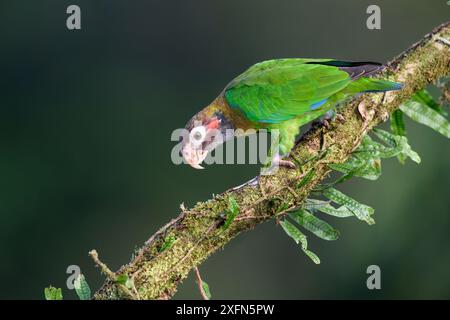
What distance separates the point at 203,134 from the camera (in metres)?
4.44

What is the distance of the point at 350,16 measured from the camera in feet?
34.4

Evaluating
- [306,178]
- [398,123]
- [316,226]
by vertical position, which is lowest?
[316,226]

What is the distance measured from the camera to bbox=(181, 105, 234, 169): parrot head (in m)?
4.36

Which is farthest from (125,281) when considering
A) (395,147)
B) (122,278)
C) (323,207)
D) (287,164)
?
(395,147)

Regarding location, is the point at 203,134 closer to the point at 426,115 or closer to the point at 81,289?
the point at 426,115

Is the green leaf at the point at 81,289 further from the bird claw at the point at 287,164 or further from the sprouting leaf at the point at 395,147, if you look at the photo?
the sprouting leaf at the point at 395,147

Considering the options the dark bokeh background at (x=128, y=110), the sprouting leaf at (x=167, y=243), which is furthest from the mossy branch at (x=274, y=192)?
the dark bokeh background at (x=128, y=110)

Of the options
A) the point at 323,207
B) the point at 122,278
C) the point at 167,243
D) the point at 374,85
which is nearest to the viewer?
the point at 122,278

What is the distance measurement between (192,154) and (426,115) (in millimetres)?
1568

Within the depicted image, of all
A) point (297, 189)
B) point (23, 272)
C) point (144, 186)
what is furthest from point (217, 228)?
point (23, 272)

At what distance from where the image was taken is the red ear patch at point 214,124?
4539mm

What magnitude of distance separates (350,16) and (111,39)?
410 cm

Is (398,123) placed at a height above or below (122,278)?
above
